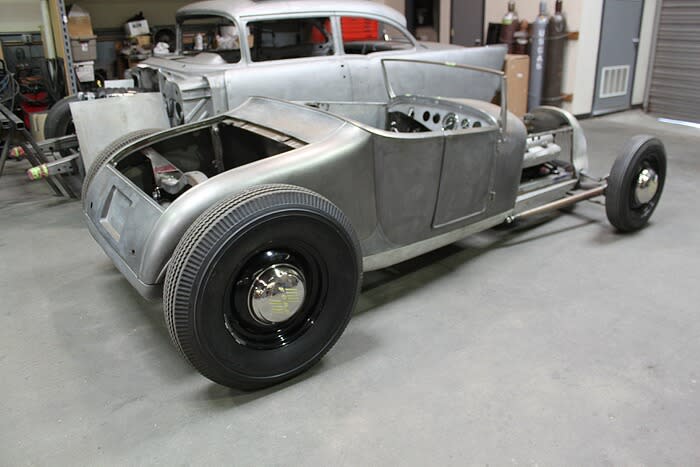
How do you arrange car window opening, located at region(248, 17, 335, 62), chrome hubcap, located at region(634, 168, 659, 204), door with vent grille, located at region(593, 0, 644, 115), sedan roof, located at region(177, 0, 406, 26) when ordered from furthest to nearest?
door with vent grille, located at region(593, 0, 644, 115) < car window opening, located at region(248, 17, 335, 62) < sedan roof, located at region(177, 0, 406, 26) < chrome hubcap, located at region(634, 168, 659, 204)

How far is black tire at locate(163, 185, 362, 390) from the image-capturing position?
204cm

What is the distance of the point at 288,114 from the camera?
301cm

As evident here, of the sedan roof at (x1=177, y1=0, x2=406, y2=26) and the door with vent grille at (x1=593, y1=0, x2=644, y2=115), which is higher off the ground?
the sedan roof at (x1=177, y1=0, x2=406, y2=26)

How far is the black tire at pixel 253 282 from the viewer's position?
204 cm

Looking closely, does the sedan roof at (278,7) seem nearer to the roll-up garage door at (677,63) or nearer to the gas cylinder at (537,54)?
the gas cylinder at (537,54)

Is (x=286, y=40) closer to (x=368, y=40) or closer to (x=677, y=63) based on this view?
(x=368, y=40)

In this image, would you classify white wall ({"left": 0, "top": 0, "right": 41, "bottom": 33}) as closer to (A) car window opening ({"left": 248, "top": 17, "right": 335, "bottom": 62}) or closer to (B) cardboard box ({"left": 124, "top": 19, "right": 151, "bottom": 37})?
(B) cardboard box ({"left": 124, "top": 19, "right": 151, "bottom": 37})

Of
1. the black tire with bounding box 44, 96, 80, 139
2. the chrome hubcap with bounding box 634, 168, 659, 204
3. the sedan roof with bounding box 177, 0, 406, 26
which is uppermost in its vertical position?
the sedan roof with bounding box 177, 0, 406, 26

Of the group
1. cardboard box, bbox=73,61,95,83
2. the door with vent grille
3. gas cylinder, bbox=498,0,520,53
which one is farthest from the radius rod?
cardboard box, bbox=73,61,95,83

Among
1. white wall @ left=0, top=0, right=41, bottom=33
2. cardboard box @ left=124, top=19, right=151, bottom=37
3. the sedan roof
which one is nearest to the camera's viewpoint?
the sedan roof

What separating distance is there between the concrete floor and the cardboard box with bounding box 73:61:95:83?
12.6 feet

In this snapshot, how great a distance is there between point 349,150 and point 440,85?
11.6ft

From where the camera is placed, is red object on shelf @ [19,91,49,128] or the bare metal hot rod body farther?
red object on shelf @ [19,91,49,128]

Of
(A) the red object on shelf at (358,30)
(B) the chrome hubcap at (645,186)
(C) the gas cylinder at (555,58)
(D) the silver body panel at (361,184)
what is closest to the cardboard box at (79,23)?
(A) the red object on shelf at (358,30)
